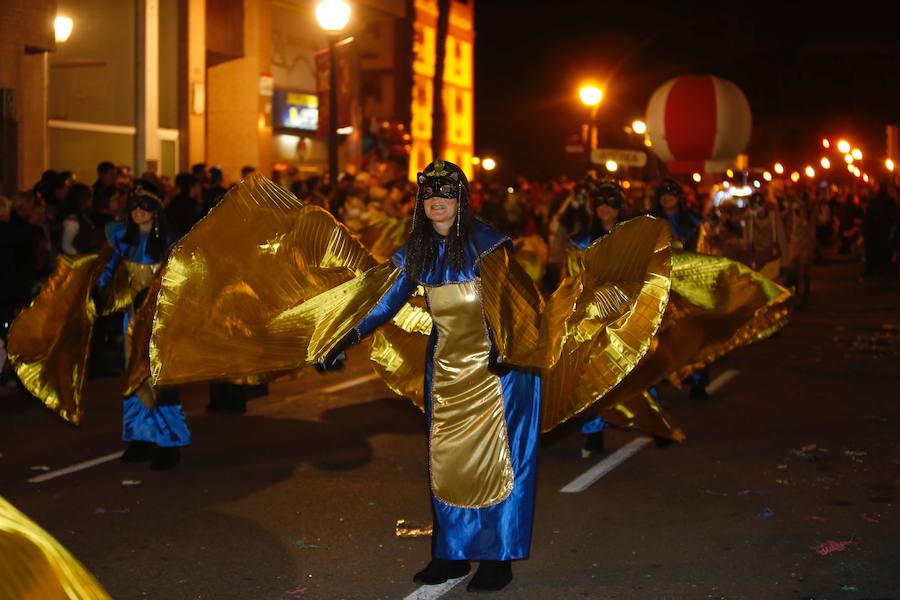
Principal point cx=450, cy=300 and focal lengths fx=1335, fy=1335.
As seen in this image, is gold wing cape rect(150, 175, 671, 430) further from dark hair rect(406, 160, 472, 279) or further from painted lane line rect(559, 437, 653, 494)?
painted lane line rect(559, 437, 653, 494)

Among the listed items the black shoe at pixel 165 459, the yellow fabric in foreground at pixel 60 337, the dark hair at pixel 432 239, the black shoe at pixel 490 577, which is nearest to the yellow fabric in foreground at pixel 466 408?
the dark hair at pixel 432 239

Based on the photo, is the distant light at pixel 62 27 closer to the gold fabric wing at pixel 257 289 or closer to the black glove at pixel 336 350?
the gold fabric wing at pixel 257 289

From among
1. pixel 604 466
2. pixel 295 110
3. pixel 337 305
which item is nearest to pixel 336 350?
pixel 337 305

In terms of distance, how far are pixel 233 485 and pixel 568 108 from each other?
62.1 metres

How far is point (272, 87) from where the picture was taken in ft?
87.1

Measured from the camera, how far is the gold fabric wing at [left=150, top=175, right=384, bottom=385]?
249 inches

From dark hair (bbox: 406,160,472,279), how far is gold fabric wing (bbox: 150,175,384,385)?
0.21 m

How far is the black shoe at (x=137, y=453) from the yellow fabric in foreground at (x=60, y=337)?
0.39m

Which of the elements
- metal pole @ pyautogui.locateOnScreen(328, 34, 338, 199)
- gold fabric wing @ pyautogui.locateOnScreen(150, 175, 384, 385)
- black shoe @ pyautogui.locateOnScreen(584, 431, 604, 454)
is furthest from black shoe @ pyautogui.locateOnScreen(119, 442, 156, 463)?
metal pole @ pyautogui.locateOnScreen(328, 34, 338, 199)

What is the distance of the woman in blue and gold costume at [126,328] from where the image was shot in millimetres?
8570

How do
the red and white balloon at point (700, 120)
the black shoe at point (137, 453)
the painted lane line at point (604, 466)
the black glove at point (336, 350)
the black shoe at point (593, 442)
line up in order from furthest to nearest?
the red and white balloon at point (700, 120) → the black shoe at point (593, 442) → the black shoe at point (137, 453) → the painted lane line at point (604, 466) → the black glove at point (336, 350)

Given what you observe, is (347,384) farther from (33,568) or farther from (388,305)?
(33,568)

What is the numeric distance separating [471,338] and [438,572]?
1.07 metres

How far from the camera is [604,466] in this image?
8664 millimetres
